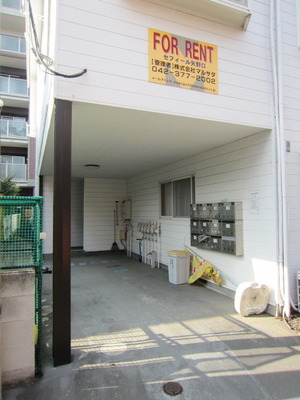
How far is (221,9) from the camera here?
339cm

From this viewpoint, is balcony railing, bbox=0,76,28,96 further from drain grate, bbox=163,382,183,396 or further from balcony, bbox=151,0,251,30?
drain grate, bbox=163,382,183,396

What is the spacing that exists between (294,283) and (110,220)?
6597 mm

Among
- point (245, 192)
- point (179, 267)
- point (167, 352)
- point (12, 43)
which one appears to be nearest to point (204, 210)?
point (245, 192)

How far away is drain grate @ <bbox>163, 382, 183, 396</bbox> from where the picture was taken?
216cm

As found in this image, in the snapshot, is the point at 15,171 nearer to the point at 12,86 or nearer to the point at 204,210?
the point at 12,86

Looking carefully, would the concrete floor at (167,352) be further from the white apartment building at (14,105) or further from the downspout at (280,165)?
the white apartment building at (14,105)

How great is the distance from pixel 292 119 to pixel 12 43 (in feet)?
51.9

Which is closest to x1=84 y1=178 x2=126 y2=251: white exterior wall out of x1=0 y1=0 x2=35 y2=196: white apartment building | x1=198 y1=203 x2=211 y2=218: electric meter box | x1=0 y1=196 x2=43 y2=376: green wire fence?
x1=198 y1=203 x2=211 y2=218: electric meter box

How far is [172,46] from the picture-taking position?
10.7ft

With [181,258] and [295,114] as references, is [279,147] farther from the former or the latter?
[181,258]

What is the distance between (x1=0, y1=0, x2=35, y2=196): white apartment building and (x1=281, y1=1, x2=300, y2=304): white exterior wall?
1133 centimetres

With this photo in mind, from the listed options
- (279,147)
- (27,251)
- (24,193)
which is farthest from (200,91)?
(24,193)

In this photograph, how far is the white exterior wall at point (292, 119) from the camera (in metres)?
3.86

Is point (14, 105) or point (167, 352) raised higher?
point (14, 105)
